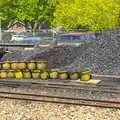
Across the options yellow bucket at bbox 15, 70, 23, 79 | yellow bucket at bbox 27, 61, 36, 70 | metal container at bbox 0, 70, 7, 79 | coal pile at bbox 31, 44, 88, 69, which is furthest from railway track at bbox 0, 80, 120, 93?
coal pile at bbox 31, 44, 88, 69

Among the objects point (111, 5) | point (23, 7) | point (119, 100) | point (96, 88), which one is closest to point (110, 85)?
point (96, 88)

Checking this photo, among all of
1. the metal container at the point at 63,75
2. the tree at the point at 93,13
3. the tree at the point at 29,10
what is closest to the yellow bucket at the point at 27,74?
the metal container at the point at 63,75

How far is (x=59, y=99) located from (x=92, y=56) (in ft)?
21.6

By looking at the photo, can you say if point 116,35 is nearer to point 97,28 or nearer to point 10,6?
point 97,28

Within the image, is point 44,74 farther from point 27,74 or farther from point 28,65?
point 28,65

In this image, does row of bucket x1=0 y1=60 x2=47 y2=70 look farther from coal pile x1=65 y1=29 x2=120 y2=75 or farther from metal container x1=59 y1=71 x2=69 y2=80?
coal pile x1=65 y1=29 x2=120 y2=75

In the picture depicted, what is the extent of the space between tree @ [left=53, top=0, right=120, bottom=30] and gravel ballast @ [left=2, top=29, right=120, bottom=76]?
406 inches

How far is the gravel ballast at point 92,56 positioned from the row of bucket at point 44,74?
1.84m

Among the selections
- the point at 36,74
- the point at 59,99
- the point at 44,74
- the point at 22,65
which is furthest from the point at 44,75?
the point at 59,99

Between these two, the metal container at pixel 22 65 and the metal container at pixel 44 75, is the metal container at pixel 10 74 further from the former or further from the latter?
the metal container at pixel 44 75

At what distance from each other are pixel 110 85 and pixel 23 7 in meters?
33.1

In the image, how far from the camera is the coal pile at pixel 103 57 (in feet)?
51.9

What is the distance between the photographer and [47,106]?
10641 mm

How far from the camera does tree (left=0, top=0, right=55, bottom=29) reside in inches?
1746
